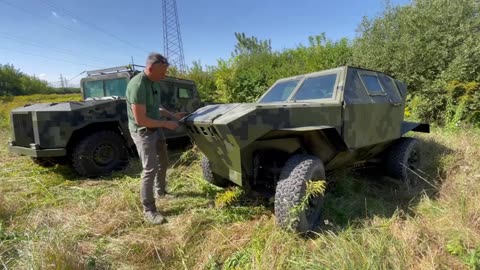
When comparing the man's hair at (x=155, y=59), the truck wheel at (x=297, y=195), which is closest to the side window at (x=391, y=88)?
the truck wheel at (x=297, y=195)

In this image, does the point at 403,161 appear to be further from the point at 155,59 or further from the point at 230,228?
the point at 155,59

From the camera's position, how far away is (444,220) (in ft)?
8.59

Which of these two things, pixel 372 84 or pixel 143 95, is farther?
pixel 372 84

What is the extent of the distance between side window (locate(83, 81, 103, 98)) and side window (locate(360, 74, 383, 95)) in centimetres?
459

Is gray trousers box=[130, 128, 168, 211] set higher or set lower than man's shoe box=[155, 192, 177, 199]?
higher

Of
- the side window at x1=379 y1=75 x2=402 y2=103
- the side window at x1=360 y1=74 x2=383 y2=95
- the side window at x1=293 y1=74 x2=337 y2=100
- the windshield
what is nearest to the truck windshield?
the windshield

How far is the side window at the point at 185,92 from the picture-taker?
6.00m

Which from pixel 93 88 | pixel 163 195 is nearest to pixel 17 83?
pixel 93 88

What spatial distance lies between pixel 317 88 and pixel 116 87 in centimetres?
372

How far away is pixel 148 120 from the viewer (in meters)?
2.83

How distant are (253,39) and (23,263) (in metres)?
17.6

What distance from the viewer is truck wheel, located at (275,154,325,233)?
247 cm

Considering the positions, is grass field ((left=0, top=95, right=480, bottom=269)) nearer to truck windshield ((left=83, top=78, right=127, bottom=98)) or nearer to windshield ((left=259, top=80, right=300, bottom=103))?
windshield ((left=259, top=80, right=300, bottom=103))

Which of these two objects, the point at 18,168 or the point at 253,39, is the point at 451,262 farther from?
the point at 253,39
